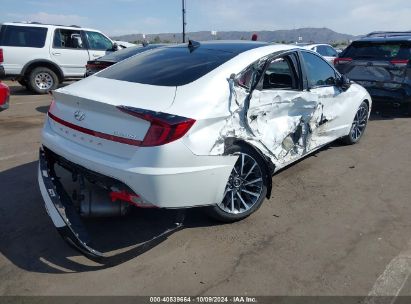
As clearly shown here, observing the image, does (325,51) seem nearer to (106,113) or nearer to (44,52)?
(44,52)

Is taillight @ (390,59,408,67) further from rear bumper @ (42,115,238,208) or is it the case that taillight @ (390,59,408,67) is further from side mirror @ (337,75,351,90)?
rear bumper @ (42,115,238,208)

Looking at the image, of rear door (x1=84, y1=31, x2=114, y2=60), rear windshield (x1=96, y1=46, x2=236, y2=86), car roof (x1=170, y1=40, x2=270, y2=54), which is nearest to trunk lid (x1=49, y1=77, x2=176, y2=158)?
rear windshield (x1=96, y1=46, x2=236, y2=86)

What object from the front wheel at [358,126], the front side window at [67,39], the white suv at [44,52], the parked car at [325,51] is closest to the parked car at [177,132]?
the front wheel at [358,126]

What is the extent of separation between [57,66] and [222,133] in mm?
9605

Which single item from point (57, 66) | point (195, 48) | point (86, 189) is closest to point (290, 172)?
point (195, 48)

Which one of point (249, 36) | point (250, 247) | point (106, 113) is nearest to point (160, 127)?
point (106, 113)

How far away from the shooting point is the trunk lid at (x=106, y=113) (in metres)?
2.87

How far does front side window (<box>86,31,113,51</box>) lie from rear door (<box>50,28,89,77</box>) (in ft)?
0.85

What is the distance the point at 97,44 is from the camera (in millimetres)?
12320

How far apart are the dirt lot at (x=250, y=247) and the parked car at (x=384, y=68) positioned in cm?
361

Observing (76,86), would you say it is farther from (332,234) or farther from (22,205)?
(332,234)

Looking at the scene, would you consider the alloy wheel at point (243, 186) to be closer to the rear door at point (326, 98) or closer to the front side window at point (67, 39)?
the rear door at point (326, 98)

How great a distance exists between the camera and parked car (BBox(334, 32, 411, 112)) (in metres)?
7.62

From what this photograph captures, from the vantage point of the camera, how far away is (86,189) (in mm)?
3234
